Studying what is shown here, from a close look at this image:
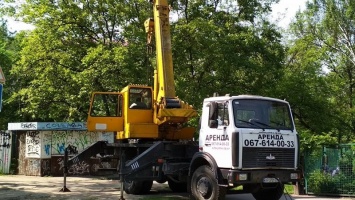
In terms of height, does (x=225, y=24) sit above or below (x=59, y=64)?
above

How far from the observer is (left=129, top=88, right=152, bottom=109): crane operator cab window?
46.5 feet

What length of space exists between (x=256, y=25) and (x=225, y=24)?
230 cm

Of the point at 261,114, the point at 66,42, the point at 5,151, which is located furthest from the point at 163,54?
the point at 5,151

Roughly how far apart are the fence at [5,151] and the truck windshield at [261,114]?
51.1 ft

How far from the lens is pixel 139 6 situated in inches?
848

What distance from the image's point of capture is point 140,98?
47.3 feet

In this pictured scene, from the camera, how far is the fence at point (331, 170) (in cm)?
1373

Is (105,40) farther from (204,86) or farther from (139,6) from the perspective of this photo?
(204,86)

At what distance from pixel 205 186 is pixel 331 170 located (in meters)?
5.10

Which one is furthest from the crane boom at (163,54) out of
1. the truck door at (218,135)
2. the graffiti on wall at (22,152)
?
the graffiti on wall at (22,152)

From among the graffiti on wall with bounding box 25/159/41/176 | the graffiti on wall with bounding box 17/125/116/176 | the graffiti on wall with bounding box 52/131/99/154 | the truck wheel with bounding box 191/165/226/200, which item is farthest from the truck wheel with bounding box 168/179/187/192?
the graffiti on wall with bounding box 25/159/41/176

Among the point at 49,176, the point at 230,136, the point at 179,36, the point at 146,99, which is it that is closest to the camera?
the point at 230,136

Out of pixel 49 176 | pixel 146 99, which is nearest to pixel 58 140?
pixel 49 176

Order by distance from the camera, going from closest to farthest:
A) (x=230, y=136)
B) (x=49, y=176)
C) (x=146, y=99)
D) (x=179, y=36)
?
(x=230, y=136) < (x=146, y=99) < (x=179, y=36) < (x=49, y=176)
